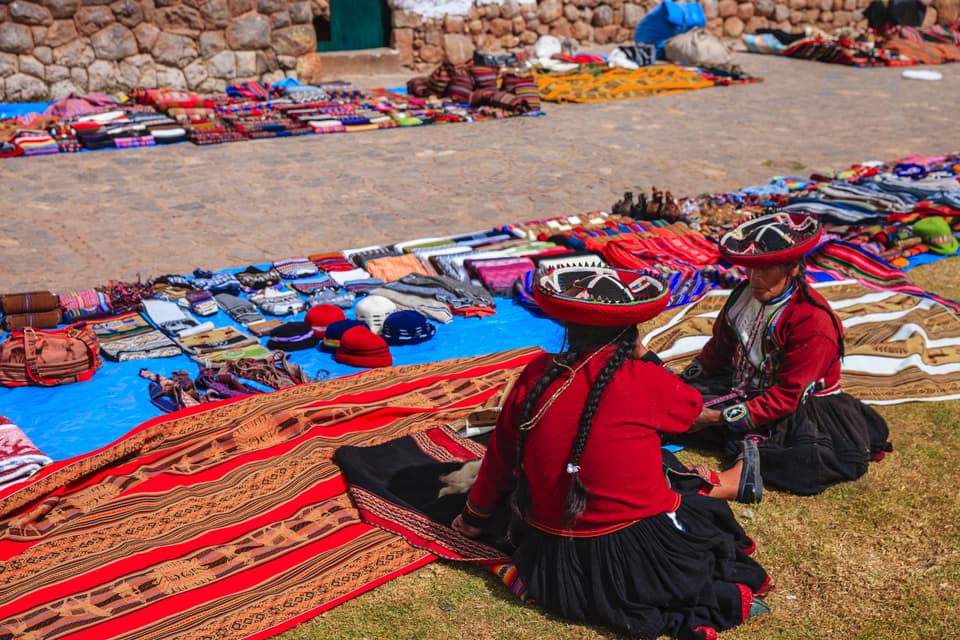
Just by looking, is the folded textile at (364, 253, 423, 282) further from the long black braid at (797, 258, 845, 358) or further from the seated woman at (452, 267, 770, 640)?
the seated woman at (452, 267, 770, 640)

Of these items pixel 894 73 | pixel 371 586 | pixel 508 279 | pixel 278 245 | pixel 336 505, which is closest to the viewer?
pixel 371 586

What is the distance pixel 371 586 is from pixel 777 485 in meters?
1.96

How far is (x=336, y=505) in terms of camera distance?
4309mm

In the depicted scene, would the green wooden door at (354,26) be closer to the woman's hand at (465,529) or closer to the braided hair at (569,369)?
the woman's hand at (465,529)

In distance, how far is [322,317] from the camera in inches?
247

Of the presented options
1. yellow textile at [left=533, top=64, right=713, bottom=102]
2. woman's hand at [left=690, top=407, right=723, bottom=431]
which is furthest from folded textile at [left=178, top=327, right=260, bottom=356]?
yellow textile at [left=533, top=64, right=713, bottom=102]

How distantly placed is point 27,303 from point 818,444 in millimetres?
4740

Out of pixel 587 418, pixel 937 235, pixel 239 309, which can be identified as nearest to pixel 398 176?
pixel 239 309

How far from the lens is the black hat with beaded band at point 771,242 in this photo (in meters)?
4.36

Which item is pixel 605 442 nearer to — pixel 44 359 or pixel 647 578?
pixel 647 578

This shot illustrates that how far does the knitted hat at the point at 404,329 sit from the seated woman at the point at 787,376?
81.9 inches

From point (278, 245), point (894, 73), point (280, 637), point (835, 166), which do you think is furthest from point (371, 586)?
point (894, 73)

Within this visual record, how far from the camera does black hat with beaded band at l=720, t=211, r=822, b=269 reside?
4.36 m

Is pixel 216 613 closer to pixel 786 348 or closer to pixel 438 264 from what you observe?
pixel 786 348
